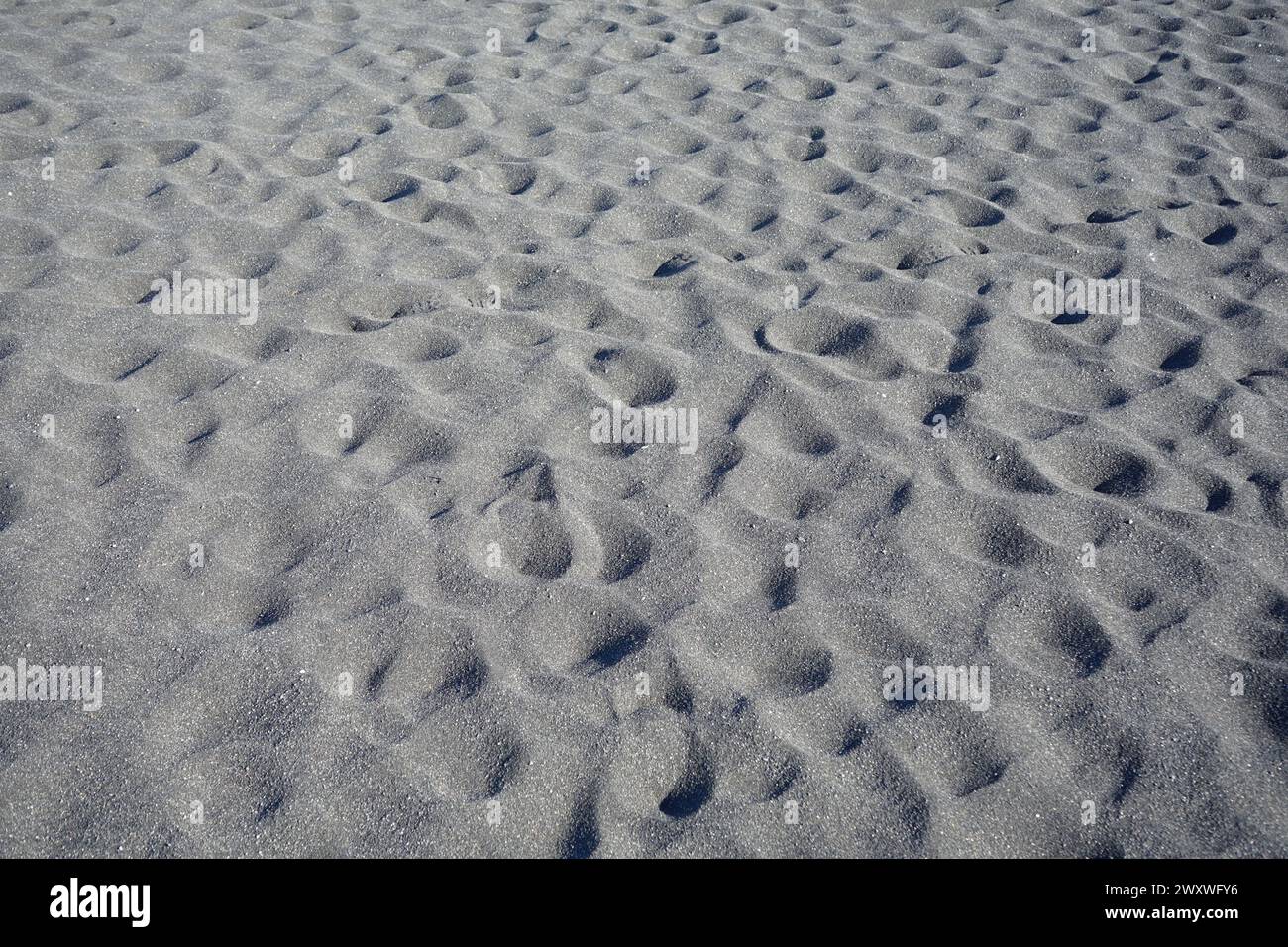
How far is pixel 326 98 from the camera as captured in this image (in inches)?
179

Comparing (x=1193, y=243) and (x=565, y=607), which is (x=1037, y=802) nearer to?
(x=565, y=607)

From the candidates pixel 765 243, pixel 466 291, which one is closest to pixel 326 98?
pixel 466 291

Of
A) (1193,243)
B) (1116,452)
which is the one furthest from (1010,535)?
(1193,243)

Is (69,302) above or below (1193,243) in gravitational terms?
below

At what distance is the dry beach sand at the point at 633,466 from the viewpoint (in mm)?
2088

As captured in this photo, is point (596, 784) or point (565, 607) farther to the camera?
point (565, 607)

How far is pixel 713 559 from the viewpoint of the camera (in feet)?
8.38

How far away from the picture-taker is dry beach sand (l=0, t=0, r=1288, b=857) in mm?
2088

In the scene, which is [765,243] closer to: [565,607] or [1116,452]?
[1116,452]

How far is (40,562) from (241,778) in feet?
2.82

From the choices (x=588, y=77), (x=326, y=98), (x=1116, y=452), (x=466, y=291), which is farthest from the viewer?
(x=588, y=77)

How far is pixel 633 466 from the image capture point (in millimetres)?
2812

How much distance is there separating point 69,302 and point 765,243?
7.69ft

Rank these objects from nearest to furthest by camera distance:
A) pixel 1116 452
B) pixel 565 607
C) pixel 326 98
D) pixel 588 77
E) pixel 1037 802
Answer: pixel 1037 802, pixel 565 607, pixel 1116 452, pixel 326 98, pixel 588 77
